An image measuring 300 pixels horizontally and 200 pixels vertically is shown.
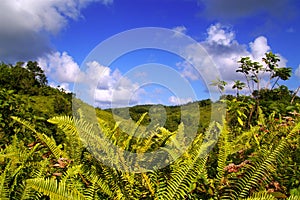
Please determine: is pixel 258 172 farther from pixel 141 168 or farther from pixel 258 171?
pixel 141 168

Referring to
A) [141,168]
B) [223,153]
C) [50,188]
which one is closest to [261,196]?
[223,153]

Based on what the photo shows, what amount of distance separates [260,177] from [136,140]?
0.68 meters

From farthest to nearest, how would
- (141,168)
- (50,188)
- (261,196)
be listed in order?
(141,168)
(261,196)
(50,188)

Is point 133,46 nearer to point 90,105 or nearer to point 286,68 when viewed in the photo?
point 90,105

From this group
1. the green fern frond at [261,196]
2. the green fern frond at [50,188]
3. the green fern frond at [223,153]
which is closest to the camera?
the green fern frond at [50,188]

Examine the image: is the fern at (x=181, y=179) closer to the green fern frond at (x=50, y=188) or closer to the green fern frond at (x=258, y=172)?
the green fern frond at (x=258, y=172)

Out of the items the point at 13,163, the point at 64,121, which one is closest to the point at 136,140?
the point at 64,121

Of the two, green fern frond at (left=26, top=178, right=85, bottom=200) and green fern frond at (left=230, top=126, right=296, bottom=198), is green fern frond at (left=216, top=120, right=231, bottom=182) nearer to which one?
green fern frond at (left=230, top=126, right=296, bottom=198)

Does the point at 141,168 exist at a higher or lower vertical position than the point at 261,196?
higher

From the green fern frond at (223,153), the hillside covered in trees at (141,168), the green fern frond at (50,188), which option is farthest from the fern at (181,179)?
the green fern frond at (50,188)

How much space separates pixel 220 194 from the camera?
157cm

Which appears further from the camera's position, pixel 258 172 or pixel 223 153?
pixel 223 153

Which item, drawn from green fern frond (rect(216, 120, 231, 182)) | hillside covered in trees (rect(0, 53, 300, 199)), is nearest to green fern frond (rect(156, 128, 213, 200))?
hillside covered in trees (rect(0, 53, 300, 199))

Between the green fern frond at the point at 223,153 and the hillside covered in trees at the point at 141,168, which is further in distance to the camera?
the green fern frond at the point at 223,153
